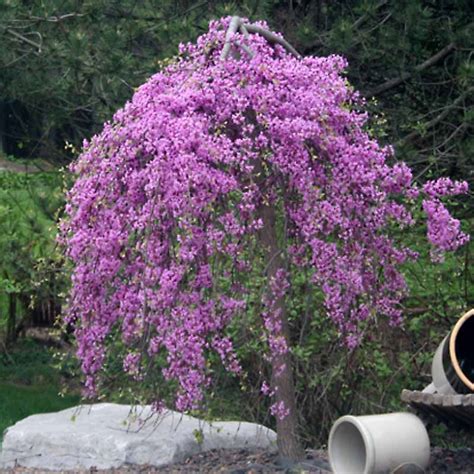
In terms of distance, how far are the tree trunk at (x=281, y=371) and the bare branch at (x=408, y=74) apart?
2.72 meters

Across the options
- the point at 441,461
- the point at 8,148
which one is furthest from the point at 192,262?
the point at 8,148

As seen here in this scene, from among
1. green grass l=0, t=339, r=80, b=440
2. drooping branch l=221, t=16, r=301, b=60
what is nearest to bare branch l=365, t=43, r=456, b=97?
drooping branch l=221, t=16, r=301, b=60

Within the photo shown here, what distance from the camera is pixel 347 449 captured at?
6.24m

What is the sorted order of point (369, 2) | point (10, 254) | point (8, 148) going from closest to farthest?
point (369, 2), point (10, 254), point (8, 148)

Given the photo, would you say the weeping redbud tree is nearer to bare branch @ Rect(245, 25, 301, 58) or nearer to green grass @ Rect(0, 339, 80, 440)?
bare branch @ Rect(245, 25, 301, 58)

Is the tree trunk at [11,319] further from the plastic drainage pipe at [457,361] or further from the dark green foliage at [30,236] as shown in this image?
the plastic drainage pipe at [457,361]

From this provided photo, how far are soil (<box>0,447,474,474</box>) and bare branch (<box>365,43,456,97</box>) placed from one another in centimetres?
299

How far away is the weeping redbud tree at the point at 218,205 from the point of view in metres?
5.54

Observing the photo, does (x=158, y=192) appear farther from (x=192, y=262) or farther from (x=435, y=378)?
(x=435, y=378)

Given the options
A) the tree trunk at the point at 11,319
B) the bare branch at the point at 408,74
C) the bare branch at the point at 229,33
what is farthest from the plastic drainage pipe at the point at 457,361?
the tree trunk at the point at 11,319

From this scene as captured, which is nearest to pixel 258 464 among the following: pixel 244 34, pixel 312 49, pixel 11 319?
pixel 244 34

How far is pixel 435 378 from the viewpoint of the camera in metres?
6.33

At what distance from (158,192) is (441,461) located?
7.74ft

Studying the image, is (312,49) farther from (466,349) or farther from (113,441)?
(113,441)
